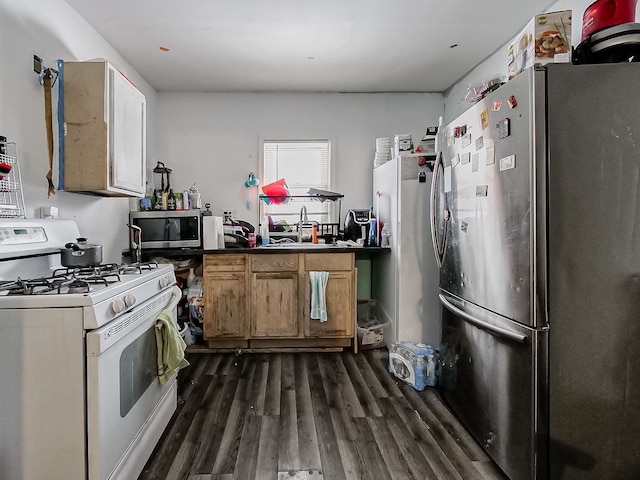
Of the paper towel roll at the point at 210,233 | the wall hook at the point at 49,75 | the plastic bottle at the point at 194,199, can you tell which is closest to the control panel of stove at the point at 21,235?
the wall hook at the point at 49,75

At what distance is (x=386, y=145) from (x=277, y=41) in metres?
1.36

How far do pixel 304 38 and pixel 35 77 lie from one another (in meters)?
1.67

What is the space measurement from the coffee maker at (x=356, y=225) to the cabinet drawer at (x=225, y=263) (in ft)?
3.41

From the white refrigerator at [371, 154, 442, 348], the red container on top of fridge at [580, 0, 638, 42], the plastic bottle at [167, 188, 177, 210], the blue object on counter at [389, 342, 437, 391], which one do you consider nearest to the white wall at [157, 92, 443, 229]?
the plastic bottle at [167, 188, 177, 210]

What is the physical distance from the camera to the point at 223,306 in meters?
2.85

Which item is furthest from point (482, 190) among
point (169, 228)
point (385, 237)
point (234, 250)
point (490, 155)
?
point (169, 228)

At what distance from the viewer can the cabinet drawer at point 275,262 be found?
2863 mm

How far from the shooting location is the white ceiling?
6.88 ft

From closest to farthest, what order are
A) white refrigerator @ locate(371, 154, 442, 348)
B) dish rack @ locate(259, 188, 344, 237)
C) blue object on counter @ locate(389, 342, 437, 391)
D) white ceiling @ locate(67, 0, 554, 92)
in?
white ceiling @ locate(67, 0, 554, 92)
blue object on counter @ locate(389, 342, 437, 391)
white refrigerator @ locate(371, 154, 442, 348)
dish rack @ locate(259, 188, 344, 237)

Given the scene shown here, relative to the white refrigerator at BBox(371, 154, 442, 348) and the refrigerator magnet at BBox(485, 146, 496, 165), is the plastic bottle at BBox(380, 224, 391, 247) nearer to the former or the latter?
the white refrigerator at BBox(371, 154, 442, 348)

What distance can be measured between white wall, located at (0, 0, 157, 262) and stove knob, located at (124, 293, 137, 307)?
2.99 ft

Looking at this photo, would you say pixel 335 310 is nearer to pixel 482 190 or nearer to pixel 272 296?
pixel 272 296

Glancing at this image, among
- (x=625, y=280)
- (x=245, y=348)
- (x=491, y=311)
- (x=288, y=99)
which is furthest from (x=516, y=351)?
(x=288, y=99)

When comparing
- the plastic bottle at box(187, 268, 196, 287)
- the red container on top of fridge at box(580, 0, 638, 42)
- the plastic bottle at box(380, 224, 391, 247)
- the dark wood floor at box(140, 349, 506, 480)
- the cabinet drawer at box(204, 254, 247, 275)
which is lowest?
the dark wood floor at box(140, 349, 506, 480)
